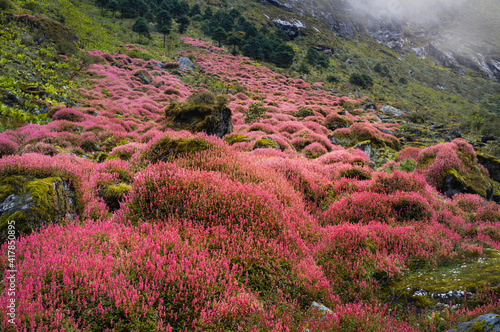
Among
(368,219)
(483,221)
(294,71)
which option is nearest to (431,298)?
(368,219)

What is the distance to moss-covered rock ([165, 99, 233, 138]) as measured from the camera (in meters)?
11.5

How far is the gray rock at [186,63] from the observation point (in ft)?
117

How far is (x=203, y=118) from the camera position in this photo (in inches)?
466

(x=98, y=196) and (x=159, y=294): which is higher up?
(x=159, y=294)

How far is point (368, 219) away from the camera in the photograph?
489 centimetres

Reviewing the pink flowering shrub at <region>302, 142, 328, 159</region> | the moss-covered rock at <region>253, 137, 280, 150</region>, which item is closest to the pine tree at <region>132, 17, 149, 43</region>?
the moss-covered rock at <region>253, 137, 280, 150</region>

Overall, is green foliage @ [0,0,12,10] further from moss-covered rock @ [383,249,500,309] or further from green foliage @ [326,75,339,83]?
green foliage @ [326,75,339,83]

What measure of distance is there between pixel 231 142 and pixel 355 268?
29.3 ft

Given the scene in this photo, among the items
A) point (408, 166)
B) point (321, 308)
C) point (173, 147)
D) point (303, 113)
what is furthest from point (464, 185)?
point (303, 113)

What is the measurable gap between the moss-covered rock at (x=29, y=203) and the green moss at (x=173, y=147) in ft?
7.84

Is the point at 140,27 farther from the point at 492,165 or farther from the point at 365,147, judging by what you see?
the point at 492,165

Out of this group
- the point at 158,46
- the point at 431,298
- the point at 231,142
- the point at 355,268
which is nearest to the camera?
the point at 431,298

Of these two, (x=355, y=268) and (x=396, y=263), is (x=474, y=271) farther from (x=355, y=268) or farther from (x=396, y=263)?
(x=355, y=268)

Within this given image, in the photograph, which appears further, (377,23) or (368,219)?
(377,23)
